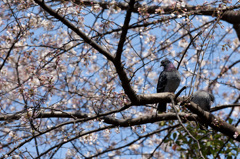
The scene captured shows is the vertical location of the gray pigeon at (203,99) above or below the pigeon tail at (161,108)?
above

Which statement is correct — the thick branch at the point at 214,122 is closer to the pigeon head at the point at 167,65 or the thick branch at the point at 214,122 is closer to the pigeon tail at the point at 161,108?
the pigeon tail at the point at 161,108

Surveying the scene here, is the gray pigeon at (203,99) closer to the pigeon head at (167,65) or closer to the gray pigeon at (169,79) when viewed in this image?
the gray pigeon at (169,79)

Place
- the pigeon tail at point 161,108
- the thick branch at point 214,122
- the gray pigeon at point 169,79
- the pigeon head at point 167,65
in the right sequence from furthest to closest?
1. the pigeon head at point 167,65
2. the gray pigeon at point 169,79
3. the pigeon tail at point 161,108
4. the thick branch at point 214,122

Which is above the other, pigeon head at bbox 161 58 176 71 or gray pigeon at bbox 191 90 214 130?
pigeon head at bbox 161 58 176 71

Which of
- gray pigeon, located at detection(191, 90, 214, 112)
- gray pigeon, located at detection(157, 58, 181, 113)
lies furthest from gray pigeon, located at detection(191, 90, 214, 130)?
gray pigeon, located at detection(157, 58, 181, 113)

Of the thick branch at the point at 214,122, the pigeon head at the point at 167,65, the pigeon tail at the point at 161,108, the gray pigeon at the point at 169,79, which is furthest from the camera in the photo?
the pigeon head at the point at 167,65

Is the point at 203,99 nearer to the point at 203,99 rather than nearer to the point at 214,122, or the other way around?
the point at 203,99

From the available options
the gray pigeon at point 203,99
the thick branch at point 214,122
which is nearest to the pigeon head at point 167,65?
the gray pigeon at point 203,99

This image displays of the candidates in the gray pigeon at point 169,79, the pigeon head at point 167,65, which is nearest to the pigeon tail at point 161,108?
the gray pigeon at point 169,79

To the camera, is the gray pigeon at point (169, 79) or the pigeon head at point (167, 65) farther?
the pigeon head at point (167, 65)

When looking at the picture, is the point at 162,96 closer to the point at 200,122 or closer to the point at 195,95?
the point at 200,122

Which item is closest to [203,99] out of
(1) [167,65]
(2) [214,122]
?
(1) [167,65]

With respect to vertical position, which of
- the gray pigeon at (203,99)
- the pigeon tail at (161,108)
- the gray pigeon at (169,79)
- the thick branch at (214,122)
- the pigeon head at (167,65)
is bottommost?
the thick branch at (214,122)

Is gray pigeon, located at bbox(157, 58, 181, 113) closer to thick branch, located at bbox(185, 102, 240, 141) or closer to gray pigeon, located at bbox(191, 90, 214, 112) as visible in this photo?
gray pigeon, located at bbox(191, 90, 214, 112)
